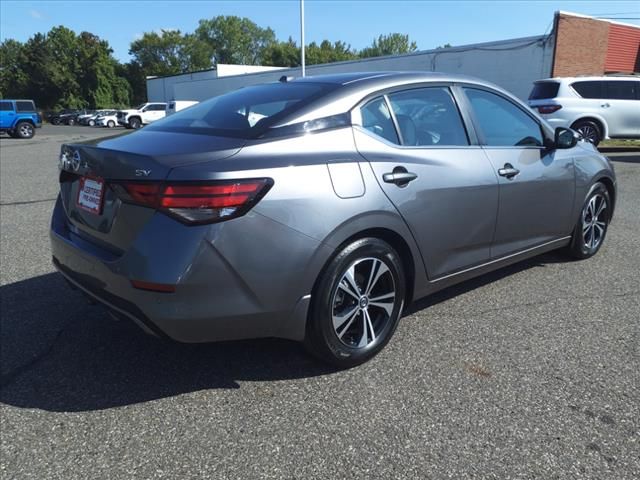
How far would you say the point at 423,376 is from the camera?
2902 mm

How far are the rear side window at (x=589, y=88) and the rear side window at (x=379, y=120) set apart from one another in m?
12.5

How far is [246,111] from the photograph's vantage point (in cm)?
311

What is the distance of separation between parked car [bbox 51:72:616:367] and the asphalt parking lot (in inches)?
13.4

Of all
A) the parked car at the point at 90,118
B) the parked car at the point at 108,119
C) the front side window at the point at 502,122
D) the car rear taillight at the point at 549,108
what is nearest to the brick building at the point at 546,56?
the car rear taillight at the point at 549,108

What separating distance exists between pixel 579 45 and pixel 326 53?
272 feet

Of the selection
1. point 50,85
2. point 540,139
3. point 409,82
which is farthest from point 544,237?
point 50,85

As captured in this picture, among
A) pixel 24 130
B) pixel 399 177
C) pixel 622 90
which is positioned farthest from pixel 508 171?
pixel 24 130

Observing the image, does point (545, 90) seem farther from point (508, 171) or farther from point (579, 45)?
point (508, 171)

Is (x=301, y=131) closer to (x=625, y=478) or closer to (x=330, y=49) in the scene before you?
(x=625, y=478)

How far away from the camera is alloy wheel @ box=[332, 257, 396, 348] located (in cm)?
287

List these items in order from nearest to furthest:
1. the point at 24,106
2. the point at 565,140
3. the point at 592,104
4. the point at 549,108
A: the point at 565,140 < the point at 549,108 < the point at 592,104 < the point at 24,106

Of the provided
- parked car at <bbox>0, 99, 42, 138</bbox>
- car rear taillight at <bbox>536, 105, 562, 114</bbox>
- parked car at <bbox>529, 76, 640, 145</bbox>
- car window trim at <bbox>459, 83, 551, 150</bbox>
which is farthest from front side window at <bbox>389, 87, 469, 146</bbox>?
parked car at <bbox>0, 99, 42, 138</bbox>

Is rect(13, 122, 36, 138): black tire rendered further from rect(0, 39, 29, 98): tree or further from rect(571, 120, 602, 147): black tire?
rect(0, 39, 29, 98): tree

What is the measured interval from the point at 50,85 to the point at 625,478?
76.1 meters
